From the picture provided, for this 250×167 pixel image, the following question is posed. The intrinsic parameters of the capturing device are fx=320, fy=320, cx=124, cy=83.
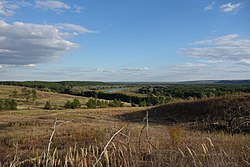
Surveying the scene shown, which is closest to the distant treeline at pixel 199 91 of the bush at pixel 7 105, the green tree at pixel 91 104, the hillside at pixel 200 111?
the hillside at pixel 200 111

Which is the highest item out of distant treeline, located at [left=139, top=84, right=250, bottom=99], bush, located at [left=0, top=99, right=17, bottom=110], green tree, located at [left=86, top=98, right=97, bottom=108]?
distant treeline, located at [left=139, top=84, right=250, bottom=99]

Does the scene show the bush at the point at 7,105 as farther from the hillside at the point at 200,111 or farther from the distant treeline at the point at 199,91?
the hillside at the point at 200,111

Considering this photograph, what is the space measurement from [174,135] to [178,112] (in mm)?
20066

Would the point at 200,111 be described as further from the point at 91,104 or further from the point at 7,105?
the point at 7,105

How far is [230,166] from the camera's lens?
409 cm

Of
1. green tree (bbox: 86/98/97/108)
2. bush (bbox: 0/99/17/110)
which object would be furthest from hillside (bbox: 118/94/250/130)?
bush (bbox: 0/99/17/110)

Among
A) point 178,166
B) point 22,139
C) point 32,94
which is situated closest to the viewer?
point 178,166

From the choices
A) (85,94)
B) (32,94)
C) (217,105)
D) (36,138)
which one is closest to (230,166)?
(36,138)

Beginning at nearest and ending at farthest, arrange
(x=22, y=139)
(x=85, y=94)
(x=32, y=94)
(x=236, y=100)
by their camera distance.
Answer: (x=22, y=139)
(x=236, y=100)
(x=32, y=94)
(x=85, y=94)

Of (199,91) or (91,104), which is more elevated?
(199,91)

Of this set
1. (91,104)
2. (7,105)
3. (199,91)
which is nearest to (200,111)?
(91,104)

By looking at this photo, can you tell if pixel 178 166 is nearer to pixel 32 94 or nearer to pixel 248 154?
pixel 248 154

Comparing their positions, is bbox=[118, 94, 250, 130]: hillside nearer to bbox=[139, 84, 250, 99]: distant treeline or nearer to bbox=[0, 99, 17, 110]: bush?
bbox=[139, 84, 250, 99]: distant treeline

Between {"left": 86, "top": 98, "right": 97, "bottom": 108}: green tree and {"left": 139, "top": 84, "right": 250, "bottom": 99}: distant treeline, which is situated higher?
{"left": 139, "top": 84, "right": 250, "bottom": 99}: distant treeline
